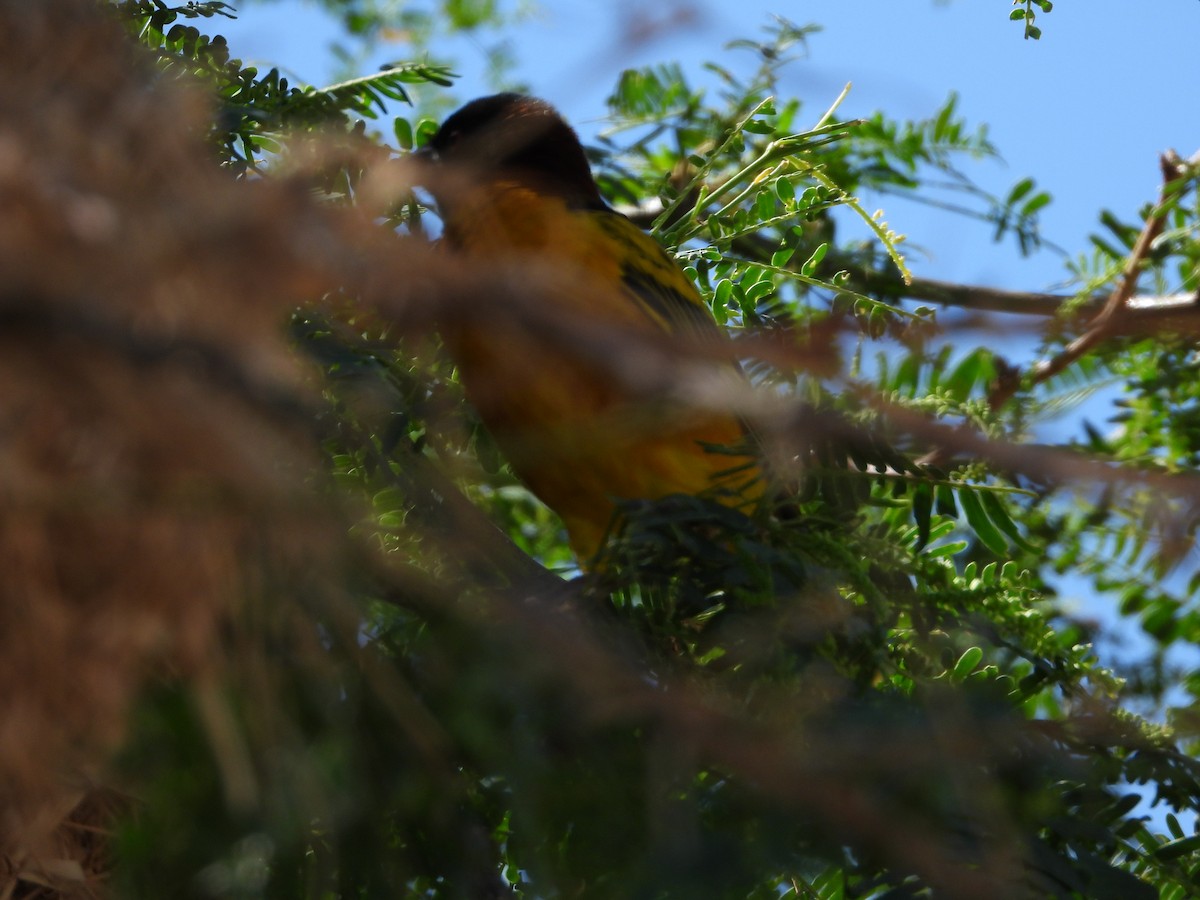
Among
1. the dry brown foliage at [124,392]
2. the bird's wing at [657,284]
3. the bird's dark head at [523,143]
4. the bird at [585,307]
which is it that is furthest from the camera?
the bird's dark head at [523,143]

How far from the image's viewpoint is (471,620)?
55.3 inches

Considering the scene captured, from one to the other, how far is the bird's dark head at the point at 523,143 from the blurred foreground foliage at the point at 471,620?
805mm

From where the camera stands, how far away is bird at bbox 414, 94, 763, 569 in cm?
221

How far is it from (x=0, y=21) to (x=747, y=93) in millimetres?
2015

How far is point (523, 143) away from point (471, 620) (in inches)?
71.4

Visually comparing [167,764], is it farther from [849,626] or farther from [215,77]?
[215,77]

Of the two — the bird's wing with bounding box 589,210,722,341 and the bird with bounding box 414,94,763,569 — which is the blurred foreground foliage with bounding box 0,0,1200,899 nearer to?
the bird with bounding box 414,94,763,569

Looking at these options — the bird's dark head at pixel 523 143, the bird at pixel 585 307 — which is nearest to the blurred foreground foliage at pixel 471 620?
the bird at pixel 585 307

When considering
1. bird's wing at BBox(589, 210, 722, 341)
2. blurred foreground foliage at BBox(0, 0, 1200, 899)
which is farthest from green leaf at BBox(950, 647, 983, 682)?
bird's wing at BBox(589, 210, 722, 341)

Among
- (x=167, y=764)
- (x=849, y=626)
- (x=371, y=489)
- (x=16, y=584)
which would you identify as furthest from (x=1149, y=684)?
(x=16, y=584)

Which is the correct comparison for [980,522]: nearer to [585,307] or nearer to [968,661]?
[968,661]

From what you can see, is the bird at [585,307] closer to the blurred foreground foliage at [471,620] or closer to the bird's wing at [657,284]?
the bird's wing at [657,284]

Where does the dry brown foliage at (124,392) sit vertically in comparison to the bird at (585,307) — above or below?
below

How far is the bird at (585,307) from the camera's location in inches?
87.2
